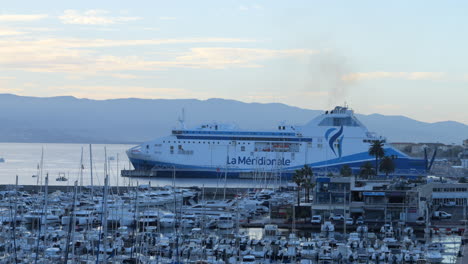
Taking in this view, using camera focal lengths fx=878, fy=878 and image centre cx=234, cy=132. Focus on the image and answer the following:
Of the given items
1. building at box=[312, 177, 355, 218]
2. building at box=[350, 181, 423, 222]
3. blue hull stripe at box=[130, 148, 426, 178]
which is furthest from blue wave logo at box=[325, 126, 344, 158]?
building at box=[350, 181, 423, 222]

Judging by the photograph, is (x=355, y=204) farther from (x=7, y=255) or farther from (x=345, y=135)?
(x=345, y=135)

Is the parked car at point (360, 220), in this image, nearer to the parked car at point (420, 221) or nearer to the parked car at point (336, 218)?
the parked car at point (336, 218)

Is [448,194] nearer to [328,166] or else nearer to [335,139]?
[328,166]

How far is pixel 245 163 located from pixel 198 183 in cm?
591

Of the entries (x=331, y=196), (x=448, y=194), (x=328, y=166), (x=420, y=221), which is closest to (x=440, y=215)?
(x=420, y=221)

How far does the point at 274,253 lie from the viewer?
31.3 m

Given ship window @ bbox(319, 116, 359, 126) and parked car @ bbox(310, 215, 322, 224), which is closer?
parked car @ bbox(310, 215, 322, 224)

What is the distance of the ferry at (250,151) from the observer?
7569 centimetres

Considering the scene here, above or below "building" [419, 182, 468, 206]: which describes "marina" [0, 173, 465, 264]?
below

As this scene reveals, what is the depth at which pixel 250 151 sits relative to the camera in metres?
76.0

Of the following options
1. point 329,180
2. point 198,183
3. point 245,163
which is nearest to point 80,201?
point 329,180

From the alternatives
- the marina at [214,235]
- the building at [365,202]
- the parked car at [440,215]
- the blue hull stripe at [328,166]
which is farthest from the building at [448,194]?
the blue hull stripe at [328,166]

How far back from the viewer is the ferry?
75.7 metres

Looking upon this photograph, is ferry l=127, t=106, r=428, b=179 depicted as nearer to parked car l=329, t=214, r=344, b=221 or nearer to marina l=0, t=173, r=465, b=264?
marina l=0, t=173, r=465, b=264
